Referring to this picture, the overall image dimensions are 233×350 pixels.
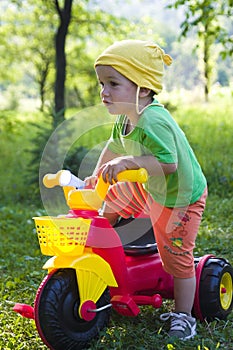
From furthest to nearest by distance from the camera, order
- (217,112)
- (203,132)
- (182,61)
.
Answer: (182,61), (217,112), (203,132)

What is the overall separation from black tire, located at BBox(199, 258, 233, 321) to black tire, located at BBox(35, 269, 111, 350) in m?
0.61

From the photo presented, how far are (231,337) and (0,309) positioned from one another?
48.9 inches

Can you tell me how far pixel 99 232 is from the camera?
2689 millimetres

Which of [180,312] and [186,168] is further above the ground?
[186,168]

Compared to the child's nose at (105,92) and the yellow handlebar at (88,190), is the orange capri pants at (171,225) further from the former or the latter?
the child's nose at (105,92)

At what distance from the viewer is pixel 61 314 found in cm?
257

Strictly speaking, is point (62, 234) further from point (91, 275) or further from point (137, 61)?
point (137, 61)

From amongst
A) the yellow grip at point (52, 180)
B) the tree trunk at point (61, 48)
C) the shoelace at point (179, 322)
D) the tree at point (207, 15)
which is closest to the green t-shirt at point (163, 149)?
the yellow grip at point (52, 180)

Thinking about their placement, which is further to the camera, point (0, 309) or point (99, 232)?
point (0, 309)

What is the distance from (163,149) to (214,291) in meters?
0.83

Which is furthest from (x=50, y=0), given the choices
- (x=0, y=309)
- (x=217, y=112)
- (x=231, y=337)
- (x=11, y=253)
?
(x=231, y=337)

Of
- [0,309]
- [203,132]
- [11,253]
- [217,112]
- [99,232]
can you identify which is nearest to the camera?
[99,232]

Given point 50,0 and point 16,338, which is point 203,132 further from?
point 16,338

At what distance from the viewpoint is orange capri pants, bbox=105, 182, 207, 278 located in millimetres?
2801
